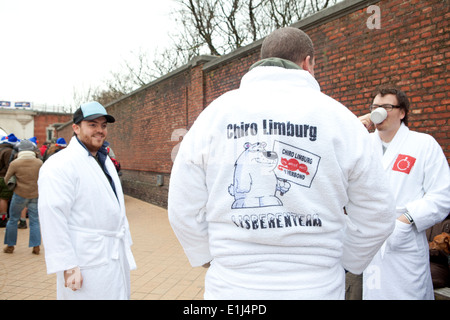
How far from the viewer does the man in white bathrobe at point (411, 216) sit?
2486 millimetres

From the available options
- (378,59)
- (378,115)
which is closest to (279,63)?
(378,115)

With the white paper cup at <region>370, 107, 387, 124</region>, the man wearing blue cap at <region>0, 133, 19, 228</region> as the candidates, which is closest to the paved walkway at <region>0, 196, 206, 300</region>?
the man wearing blue cap at <region>0, 133, 19, 228</region>

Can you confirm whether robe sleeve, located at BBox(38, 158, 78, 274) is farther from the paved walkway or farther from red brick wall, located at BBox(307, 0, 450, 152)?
red brick wall, located at BBox(307, 0, 450, 152)

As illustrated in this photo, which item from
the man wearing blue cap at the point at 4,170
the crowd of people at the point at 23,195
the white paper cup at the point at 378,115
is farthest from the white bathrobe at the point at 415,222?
the man wearing blue cap at the point at 4,170

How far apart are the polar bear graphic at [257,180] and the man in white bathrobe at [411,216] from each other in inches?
58.7

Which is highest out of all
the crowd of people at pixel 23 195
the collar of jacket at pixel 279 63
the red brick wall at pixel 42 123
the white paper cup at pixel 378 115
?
the red brick wall at pixel 42 123

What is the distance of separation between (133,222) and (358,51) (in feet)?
22.6

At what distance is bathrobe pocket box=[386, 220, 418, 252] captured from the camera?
247 centimetres

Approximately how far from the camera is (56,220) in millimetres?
2369

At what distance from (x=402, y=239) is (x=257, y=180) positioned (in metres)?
1.61

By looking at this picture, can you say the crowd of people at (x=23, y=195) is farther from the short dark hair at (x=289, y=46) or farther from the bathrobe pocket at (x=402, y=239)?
the short dark hair at (x=289, y=46)

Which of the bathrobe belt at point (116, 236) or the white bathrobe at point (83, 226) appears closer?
the white bathrobe at point (83, 226)

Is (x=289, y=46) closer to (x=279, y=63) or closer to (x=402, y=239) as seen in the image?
(x=279, y=63)

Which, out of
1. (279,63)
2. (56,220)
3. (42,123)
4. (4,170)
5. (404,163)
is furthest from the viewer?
(42,123)
